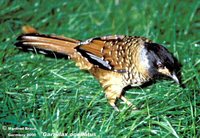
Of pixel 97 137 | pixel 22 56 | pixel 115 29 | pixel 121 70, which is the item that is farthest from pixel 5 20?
pixel 97 137

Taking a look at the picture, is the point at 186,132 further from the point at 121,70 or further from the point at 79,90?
the point at 79,90

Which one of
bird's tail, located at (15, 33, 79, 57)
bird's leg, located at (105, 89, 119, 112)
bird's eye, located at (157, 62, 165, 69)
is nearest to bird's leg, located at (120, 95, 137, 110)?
bird's leg, located at (105, 89, 119, 112)

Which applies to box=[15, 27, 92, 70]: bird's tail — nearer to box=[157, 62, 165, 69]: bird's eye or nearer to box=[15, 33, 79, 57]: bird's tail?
box=[15, 33, 79, 57]: bird's tail

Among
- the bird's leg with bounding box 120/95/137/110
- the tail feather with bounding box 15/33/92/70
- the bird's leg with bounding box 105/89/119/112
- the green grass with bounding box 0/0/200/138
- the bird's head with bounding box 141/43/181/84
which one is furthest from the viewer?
the tail feather with bounding box 15/33/92/70

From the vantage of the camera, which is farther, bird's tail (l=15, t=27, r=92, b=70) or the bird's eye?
bird's tail (l=15, t=27, r=92, b=70)

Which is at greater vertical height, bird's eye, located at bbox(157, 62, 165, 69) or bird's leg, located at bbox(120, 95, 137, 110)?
bird's eye, located at bbox(157, 62, 165, 69)

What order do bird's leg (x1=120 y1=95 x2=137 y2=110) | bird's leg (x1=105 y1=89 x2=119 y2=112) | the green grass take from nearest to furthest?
the green grass
bird's leg (x1=120 y1=95 x2=137 y2=110)
bird's leg (x1=105 y1=89 x2=119 y2=112)

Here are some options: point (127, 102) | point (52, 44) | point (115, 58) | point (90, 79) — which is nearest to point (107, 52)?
point (115, 58)

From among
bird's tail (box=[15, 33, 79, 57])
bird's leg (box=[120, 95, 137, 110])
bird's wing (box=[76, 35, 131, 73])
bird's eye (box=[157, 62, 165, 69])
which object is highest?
bird's tail (box=[15, 33, 79, 57])
